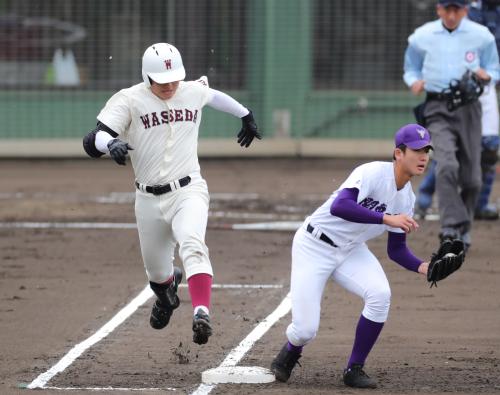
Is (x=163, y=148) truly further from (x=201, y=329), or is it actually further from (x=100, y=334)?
(x=100, y=334)

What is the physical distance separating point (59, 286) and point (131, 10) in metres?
10.3

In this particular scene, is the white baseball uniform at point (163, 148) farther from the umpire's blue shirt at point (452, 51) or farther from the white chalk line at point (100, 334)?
the umpire's blue shirt at point (452, 51)

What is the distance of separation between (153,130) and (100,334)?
1669 millimetres

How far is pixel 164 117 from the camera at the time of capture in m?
8.38

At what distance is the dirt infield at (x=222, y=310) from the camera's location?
25.9 ft

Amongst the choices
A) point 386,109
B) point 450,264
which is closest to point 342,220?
point 450,264

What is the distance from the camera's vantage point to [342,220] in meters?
7.55

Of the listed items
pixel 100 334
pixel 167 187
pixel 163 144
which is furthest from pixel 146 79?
pixel 100 334

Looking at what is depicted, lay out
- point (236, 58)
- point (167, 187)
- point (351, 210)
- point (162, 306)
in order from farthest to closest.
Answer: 1. point (236, 58)
2. point (162, 306)
3. point (167, 187)
4. point (351, 210)

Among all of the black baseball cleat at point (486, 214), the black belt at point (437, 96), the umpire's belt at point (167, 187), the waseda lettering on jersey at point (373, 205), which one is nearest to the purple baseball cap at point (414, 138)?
the waseda lettering on jersey at point (373, 205)

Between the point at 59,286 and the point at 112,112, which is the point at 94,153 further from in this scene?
the point at 59,286

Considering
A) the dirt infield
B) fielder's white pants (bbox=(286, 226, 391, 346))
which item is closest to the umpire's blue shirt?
the dirt infield

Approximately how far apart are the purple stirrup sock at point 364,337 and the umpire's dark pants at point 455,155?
404 centimetres

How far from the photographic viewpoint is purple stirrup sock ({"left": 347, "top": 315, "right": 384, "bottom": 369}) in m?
7.52
